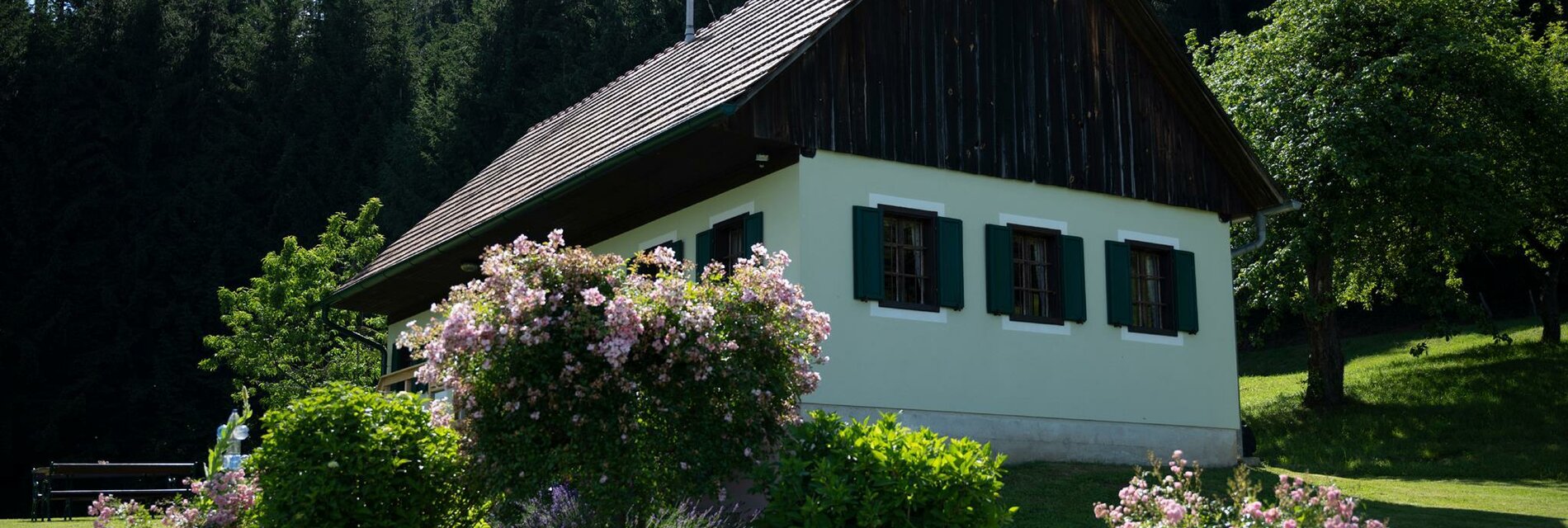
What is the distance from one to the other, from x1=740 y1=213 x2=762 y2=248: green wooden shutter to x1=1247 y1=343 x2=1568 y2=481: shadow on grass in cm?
1061

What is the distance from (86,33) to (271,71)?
572cm

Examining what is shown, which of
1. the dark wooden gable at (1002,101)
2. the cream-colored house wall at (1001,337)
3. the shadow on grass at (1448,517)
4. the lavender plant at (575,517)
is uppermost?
the dark wooden gable at (1002,101)

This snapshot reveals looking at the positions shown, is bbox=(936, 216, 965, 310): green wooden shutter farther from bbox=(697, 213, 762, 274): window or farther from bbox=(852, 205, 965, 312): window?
bbox=(697, 213, 762, 274): window

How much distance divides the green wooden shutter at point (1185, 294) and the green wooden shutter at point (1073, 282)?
1.56 metres

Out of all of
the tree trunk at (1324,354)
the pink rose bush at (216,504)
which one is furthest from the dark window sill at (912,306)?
the tree trunk at (1324,354)

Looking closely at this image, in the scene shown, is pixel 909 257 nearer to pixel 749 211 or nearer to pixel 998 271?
pixel 998 271

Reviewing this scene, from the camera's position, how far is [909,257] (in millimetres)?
15273

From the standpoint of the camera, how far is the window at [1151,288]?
56.3ft

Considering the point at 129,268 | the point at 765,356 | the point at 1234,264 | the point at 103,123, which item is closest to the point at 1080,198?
the point at 765,356

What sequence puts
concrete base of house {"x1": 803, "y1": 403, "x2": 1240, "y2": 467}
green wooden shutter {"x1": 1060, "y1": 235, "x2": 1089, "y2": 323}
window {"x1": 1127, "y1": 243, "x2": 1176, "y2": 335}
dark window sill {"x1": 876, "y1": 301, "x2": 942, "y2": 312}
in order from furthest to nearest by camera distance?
window {"x1": 1127, "y1": 243, "x2": 1176, "y2": 335}, green wooden shutter {"x1": 1060, "y1": 235, "x2": 1089, "y2": 323}, concrete base of house {"x1": 803, "y1": 403, "x2": 1240, "y2": 467}, dark window sill {"x1": 876, "y1": 301, "x2": 942, "y2": 312}

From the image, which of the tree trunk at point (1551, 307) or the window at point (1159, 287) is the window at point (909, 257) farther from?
the tree trunk at point (1551, 307)

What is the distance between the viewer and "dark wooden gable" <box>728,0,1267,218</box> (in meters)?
14.8

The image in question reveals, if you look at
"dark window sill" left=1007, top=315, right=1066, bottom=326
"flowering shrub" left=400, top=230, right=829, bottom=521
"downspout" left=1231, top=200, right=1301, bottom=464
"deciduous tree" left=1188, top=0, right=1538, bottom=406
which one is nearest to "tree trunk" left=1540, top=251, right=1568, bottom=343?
"deciduous tree" left=1188, top=0, right=1538, bottom=406

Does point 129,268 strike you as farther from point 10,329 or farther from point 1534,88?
point 1534,88
